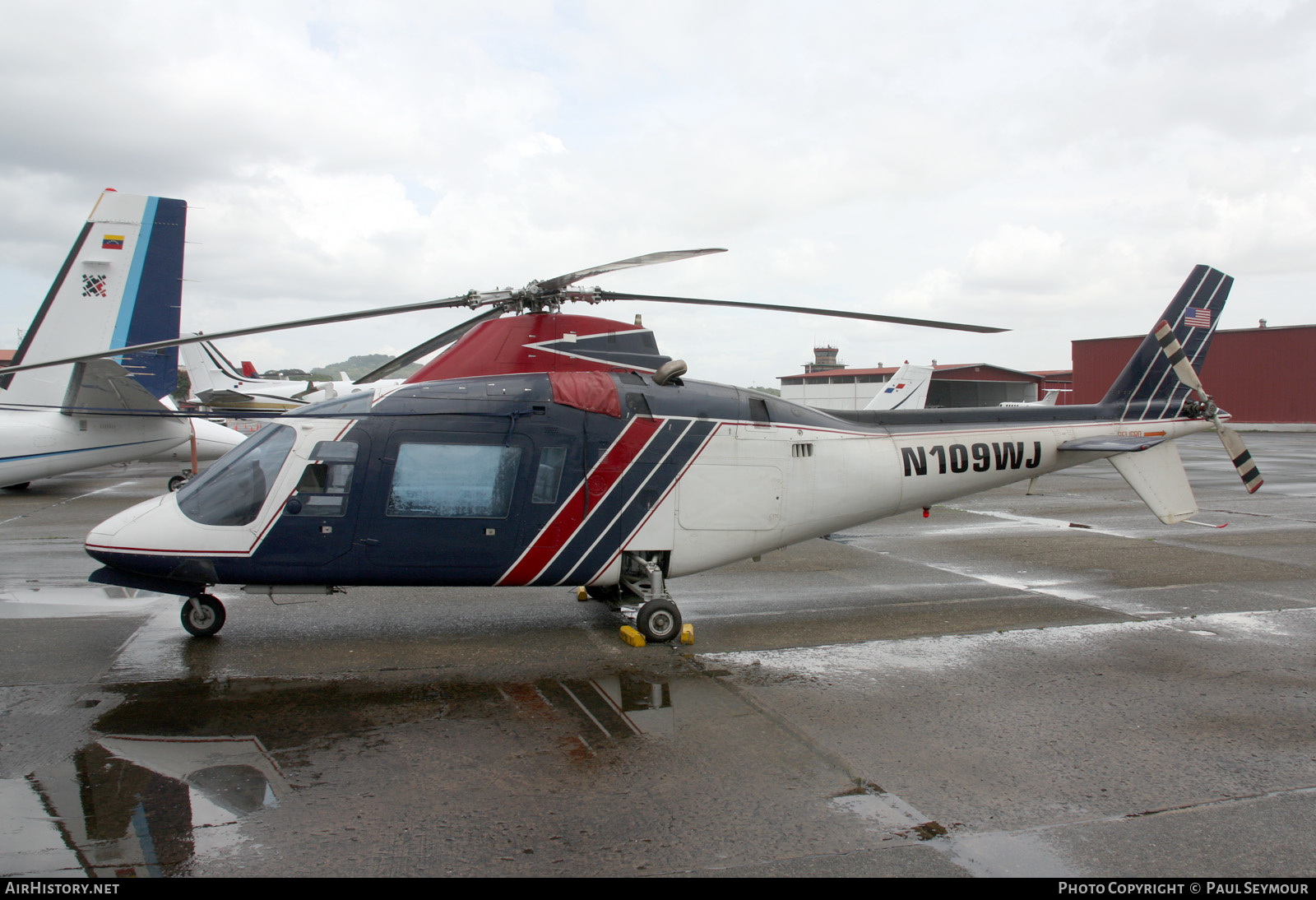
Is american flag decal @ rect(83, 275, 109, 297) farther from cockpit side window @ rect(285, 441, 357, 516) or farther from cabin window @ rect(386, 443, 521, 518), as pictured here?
cabin window @ rect(386, 443, 521, 518)

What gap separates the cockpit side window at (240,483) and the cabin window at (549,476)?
2079 millimetres

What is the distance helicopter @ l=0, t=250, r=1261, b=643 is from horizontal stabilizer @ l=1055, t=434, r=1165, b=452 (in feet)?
4.05

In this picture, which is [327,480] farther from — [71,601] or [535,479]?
[71,601]

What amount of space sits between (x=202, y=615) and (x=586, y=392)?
151 inches

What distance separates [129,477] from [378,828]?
2319 cm

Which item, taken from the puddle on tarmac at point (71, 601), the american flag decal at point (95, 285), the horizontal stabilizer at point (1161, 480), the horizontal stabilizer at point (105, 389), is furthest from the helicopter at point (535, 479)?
the american flag decal at point (95, 285)

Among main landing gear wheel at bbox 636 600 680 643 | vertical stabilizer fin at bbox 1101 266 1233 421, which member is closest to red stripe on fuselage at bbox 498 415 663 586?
main landing gear wheel at bbox 636 600 680 643

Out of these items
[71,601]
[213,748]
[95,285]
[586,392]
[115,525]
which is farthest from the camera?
[95,285]

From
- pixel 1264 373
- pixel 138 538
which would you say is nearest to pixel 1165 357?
pixel 138 538

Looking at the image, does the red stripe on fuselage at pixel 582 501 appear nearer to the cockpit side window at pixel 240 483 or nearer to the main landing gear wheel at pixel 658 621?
the main landing gear wheel at pixel 658 621

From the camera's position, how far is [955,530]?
528 inches

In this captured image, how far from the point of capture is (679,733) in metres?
5.09

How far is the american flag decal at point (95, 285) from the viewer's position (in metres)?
14.9

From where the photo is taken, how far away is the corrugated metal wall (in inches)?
1889
